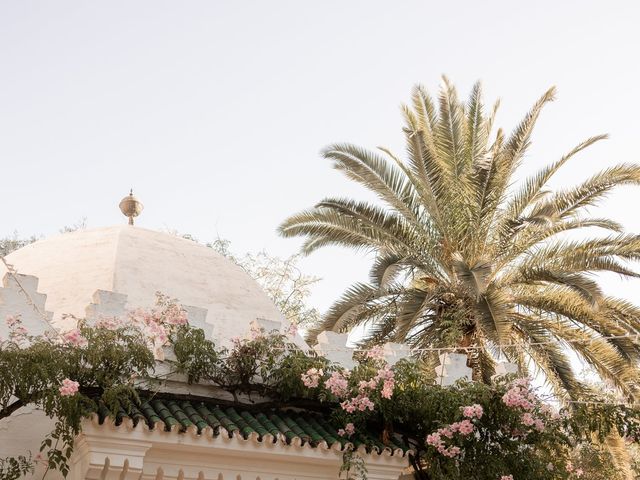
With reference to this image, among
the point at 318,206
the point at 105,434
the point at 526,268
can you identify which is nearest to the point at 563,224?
the point at 526,268

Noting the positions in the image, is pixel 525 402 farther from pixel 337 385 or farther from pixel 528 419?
pixel 337 385

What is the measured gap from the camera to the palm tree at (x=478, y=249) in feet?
47.1

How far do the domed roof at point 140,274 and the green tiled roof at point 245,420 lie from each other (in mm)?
2150

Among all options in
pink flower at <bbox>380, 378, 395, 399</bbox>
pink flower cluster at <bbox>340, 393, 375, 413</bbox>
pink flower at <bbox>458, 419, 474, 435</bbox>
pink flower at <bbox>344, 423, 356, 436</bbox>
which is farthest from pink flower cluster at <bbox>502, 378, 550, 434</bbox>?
pink flower at <bbox>344, 423, 356, 436</bbox>

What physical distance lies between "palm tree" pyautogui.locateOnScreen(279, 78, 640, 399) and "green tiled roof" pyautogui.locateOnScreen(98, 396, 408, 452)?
4.30 metres

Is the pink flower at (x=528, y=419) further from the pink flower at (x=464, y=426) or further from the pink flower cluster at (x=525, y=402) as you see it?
the pink flower at (x=464, y=426)

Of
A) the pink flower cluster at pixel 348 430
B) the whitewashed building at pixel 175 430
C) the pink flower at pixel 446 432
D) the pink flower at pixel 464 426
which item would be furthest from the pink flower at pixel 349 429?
the pink flower at pixel 464 426

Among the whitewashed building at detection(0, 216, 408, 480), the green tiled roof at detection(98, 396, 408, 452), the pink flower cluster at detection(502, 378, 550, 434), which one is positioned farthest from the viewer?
the pink flower cluster at detection(502, 378, 550, 434)

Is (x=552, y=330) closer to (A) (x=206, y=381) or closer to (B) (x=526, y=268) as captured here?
(B) (x=526, y=268)

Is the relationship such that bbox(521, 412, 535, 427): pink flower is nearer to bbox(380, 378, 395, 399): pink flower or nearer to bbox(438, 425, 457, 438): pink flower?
bbox(438, 425, 457, 438): pink flower

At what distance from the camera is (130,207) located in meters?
15.0

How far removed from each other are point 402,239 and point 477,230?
4.24 ft

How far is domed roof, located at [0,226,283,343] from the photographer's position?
12.0 meters

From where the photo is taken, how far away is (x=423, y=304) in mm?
14438
